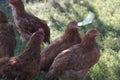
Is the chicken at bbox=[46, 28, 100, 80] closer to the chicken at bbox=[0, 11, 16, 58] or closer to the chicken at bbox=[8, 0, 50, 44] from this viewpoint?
the chicken at bbox=[0, 11, 16, 58]

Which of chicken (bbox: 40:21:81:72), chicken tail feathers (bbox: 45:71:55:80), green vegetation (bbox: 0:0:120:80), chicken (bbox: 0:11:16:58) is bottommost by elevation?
green vegetation (bbox: 0:0:120:80)

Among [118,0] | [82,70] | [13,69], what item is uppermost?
[13,69]

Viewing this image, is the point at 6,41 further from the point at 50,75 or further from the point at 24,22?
the point at 50,75

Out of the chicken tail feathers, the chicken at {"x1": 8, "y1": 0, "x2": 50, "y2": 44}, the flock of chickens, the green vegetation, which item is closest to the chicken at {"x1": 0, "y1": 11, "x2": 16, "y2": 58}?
the flock of chickens

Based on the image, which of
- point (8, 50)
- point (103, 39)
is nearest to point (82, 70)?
point (8, 50)

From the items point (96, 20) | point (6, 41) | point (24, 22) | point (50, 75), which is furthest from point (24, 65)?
point (96, 20)

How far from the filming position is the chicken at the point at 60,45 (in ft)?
23.4

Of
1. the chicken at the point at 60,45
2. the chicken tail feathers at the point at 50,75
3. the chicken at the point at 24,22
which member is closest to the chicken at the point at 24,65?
the chicken tail feathers at the point at 50,75

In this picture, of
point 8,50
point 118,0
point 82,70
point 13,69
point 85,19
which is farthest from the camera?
point 118,0

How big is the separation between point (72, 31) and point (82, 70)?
0.96 meters

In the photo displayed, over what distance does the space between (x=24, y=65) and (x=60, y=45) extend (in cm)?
127

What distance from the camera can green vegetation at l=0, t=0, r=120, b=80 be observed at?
291 inches

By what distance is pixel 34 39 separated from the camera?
6402mm

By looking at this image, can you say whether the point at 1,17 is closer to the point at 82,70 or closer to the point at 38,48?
the point at 38,48
